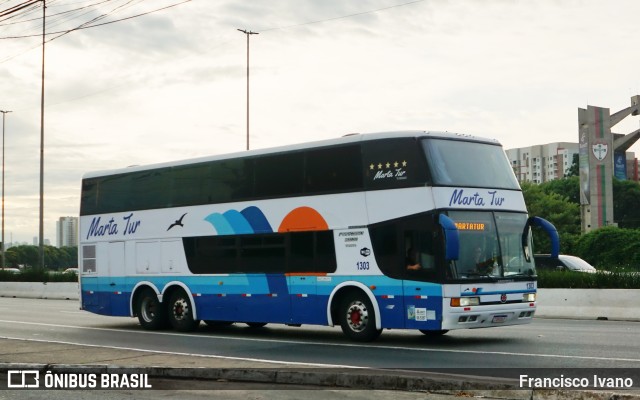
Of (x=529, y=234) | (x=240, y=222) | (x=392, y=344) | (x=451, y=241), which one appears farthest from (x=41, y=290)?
(x=451, y=241)

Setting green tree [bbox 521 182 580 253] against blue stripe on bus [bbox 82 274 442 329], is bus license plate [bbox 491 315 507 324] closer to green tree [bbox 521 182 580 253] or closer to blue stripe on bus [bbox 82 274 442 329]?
blue stripe on bus [bbox 82 274 442 329]

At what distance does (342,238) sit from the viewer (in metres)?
17.3

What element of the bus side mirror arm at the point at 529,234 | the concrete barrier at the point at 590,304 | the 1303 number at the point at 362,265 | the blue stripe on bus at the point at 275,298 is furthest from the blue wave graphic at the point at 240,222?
the concrete barrier at the point at 590,304

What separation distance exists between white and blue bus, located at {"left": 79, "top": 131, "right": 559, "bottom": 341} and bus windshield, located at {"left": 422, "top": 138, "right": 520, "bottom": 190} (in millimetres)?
26

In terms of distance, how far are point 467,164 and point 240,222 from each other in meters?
5.27

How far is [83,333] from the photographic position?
2045 centimetres

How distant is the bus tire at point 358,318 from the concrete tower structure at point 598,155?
7503cm

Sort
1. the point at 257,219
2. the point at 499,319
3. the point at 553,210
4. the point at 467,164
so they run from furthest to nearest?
1. the point at 553,210
2. the point at 257,219
3. the point at 467,164
4. the point at 499,319

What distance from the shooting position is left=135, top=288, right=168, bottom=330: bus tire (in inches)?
831

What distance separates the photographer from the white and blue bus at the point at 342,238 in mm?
16016

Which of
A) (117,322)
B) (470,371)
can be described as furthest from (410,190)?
(117,322)

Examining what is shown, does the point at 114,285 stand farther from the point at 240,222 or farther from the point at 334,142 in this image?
the point at 334,142

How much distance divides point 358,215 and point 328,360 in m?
3.91

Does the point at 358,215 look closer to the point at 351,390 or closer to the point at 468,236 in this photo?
the point at 468,236
